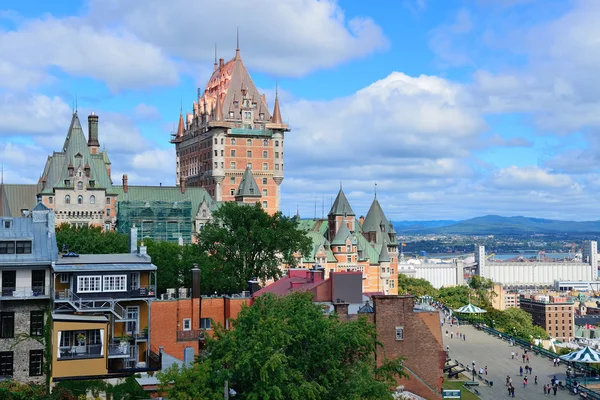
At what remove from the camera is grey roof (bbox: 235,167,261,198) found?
14838 cm

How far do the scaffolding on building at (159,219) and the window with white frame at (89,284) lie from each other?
264ft

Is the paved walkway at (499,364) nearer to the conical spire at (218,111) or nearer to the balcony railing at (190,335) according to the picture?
the balcony railing at (190,335)

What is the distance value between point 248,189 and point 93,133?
29009 mm

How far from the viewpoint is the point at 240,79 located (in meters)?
178

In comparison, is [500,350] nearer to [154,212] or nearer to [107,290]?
[107,290]

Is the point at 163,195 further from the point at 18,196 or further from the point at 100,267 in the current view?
the point at 100,267

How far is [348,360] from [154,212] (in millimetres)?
94536

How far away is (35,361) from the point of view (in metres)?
49.8

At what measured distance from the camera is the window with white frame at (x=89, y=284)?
170ft

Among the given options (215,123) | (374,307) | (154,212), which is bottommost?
(374,307)

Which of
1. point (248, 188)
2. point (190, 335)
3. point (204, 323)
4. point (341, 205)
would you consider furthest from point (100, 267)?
point (341, 205)

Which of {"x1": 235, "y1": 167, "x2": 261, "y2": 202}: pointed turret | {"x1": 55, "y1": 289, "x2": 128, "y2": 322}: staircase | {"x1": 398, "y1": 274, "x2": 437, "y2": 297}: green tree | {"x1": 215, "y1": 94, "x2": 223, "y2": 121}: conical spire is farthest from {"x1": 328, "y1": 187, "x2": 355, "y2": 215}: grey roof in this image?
{"x1": 55, "y1": 289, "x2": 128, "y2": 322}: staircase

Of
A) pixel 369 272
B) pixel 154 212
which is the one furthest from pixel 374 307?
pixel 369 272

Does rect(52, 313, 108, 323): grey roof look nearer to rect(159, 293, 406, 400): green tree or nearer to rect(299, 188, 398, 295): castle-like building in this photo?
rect(159, 293, 406, 400): green tree
